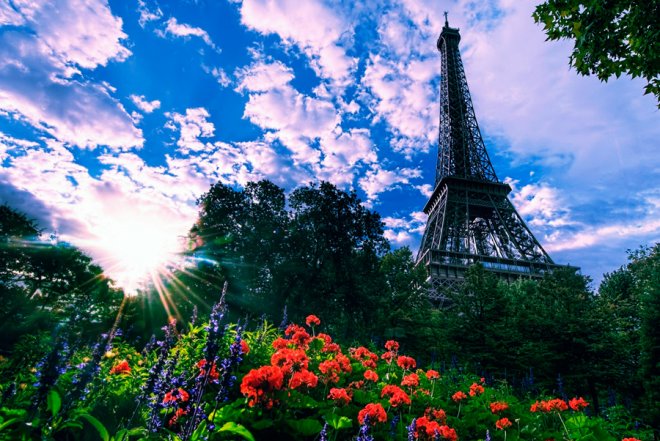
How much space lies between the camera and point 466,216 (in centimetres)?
4303

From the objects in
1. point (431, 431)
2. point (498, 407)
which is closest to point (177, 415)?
point (431, 431)

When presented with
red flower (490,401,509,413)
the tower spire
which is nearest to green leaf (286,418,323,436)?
red flower (490,401,509,413)

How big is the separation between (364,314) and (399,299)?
2.87m

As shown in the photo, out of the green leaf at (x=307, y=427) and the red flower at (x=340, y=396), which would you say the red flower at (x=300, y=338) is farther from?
the green leaf at (x=307, y=427)

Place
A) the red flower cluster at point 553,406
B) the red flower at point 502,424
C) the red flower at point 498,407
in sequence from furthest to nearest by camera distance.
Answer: the red flower cluster at point 553,406 → the red flower at point 498,407 → the red flower at point 502,424

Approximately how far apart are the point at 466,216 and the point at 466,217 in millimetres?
157

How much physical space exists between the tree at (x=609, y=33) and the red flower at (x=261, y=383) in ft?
25.4

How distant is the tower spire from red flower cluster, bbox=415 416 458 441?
3023cm

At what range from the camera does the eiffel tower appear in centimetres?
3981

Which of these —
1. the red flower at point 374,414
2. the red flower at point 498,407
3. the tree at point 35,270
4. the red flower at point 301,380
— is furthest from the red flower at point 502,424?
the tree at point 35,270

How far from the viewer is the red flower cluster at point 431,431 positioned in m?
3.64

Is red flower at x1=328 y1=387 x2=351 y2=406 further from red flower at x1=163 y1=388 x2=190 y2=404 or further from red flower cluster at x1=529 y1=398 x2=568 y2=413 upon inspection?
red flower cluster at x1=529 y1=398 x2=568 y2=413

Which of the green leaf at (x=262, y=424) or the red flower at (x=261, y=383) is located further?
the red flower at (x=261, y=383)

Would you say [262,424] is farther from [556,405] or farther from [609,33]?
[609,33]
